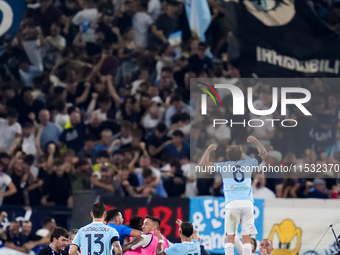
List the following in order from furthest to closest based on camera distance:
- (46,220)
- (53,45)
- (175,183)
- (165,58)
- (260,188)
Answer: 1. (53,45)
2. (165,58)
3. (175,183)
4. (46,220)
5. (260,188)

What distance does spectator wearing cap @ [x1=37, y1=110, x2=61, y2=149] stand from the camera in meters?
19.9

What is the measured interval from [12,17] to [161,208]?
7.26 m

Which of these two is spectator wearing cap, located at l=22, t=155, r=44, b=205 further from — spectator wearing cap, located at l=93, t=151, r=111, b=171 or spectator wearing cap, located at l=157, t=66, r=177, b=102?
spectator wearing cap, located at l=157, t=66, r=177, b=102

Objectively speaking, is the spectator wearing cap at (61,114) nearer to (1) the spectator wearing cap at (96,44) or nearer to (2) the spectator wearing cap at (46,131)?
(2) the spectator wearing cap at (46,131)

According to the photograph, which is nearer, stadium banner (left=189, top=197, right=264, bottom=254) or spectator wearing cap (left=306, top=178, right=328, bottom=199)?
stadium banner (left=189, top=197, right=264, bottom=254)

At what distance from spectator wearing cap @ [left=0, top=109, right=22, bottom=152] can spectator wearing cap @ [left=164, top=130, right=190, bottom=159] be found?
3262 mm

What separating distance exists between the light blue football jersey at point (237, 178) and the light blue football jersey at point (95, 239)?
2.39m

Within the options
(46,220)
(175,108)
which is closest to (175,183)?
(175,108)

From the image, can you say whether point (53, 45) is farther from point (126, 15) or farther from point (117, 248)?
point (117, 248)

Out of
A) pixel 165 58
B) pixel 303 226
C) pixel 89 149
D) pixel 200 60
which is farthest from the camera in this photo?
pixel 165 58

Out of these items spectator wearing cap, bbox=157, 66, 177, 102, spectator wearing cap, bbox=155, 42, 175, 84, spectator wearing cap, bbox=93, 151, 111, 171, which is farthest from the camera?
spectator wearing cap, bbox=155, 42, 175, 84

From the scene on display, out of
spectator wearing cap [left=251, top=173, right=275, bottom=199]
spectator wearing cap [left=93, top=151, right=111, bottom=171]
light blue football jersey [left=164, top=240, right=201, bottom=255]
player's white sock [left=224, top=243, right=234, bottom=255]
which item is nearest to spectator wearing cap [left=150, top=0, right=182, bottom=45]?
spectator wearing cap [left=93, top=151, right=111, bottom=171]

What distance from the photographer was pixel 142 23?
21.5 metres

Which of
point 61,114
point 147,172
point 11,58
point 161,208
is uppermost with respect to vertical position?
point 11,58
